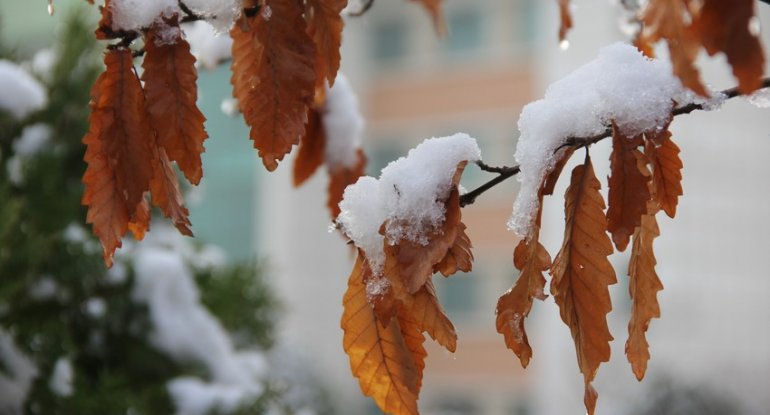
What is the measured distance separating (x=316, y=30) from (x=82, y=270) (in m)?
1.59

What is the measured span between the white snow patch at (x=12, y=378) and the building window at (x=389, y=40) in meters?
15.8

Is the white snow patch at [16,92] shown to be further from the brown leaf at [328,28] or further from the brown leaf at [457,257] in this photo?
the brown leaf at [457,257]

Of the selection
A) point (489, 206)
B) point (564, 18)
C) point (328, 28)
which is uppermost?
point (489, 206)

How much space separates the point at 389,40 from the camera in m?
17.9

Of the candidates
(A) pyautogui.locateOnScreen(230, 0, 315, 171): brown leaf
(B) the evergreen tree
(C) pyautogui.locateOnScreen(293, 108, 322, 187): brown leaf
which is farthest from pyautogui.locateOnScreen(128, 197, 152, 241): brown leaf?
(B) the evergreen tree

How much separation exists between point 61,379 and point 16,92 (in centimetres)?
69

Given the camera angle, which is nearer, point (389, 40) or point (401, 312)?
point (401, 312)

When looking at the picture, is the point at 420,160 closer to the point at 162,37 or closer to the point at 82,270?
the point at 162,37

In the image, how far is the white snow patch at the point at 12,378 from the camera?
2129 millimetres

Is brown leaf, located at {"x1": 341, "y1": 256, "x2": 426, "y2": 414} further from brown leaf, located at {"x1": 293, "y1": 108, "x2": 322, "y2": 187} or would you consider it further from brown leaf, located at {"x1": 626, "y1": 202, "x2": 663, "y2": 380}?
brown leaf, located at {"x1": 293, "y1": 108, "x2": 322, "y2": 187}

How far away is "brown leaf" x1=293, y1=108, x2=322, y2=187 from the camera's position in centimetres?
165

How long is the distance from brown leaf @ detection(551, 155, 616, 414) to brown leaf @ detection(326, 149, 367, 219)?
0.73 metres

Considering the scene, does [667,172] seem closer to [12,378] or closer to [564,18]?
[564,18]

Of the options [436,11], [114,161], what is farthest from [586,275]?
[436,11]
